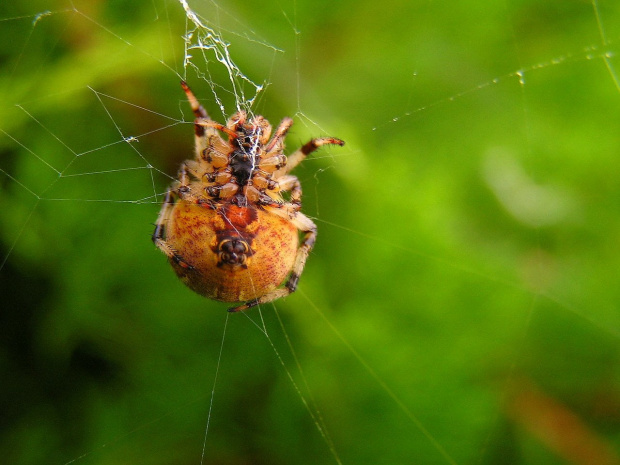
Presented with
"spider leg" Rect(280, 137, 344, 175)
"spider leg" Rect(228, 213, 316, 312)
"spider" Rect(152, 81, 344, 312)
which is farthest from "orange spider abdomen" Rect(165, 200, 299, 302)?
"spider leg" Rect(280, 137, 344, 175)

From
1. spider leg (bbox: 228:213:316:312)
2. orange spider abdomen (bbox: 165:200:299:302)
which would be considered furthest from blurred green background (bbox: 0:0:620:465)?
orange spider abdomen (bbox: 165:200:299:302)

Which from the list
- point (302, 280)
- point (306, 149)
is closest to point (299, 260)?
point (302, 280)

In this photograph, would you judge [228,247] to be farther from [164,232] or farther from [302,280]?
[302,280]

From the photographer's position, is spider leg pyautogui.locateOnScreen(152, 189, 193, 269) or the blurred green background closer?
spider leg pyautogui.locateOnScreen(152, 189, 193, 269)

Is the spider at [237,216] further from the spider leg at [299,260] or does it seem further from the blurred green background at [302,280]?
the blurred green background at [302,280]

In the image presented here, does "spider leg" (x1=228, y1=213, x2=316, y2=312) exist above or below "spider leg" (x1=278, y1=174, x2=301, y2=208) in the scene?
below

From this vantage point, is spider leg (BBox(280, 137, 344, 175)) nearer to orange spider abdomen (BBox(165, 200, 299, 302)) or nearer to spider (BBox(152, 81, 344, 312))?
spider (BBox(152, 81, 344, 312))

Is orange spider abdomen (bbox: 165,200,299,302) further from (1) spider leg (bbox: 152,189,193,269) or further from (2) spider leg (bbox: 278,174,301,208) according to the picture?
(2) spider leg (bbox: 278,174,301,208)

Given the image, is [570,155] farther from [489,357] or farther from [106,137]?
[106,137]

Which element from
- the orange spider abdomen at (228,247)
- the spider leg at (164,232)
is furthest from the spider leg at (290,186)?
the spider leg at (164,232)
